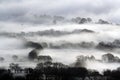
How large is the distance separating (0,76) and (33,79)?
12610 mm

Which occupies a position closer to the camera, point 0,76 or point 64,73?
point 0,76

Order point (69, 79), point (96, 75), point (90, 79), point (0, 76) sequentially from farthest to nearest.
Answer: point (96, 75)
point (90, 79)
point (69, 79)
point (0, 76)

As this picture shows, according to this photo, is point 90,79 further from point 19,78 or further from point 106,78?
point 19,78

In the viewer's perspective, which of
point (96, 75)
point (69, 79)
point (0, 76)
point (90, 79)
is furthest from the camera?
point (96, 75)

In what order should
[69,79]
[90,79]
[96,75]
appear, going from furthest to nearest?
[96,75] → [90,79] → [69,79]

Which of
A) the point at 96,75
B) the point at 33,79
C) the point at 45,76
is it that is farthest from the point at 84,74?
the point at 33,79

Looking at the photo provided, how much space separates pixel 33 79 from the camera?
162125 millimetres

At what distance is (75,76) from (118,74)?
21537 millimetres

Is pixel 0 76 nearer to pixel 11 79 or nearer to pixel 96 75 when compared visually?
pixel 11 79

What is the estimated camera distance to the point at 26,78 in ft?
537

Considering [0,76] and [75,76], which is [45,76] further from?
[0,76]

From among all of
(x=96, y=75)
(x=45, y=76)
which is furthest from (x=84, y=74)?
(x=45, y=76)

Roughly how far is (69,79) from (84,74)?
24.7 metres

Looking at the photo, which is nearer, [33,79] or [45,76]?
[33,79]
